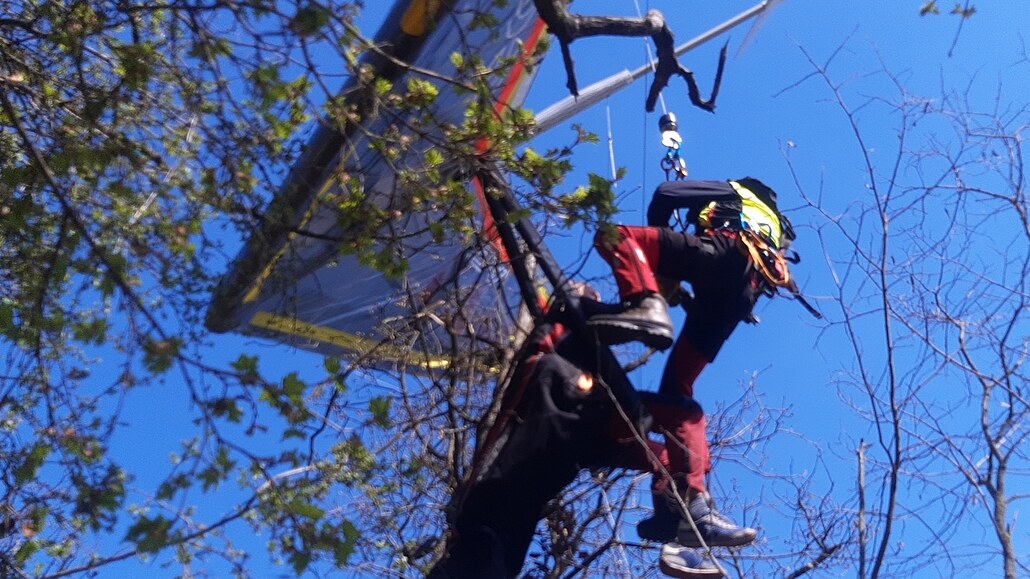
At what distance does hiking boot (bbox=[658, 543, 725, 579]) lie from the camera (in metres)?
4.16

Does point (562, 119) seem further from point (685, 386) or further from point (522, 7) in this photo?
point (685, 386)

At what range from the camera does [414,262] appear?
6625 millimetres

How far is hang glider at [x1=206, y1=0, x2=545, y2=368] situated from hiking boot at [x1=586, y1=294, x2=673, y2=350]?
3.27ft

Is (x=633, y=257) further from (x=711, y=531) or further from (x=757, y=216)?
(x=711, y=531)

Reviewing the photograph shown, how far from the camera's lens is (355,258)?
20.3ft

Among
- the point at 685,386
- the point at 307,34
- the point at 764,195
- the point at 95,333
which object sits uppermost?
the point at 764,195

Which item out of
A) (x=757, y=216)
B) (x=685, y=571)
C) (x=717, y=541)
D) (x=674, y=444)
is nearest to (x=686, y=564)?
(x=685, y=571)

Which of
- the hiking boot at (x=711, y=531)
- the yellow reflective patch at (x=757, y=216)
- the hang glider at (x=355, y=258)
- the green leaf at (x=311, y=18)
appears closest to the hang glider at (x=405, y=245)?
the hang glider at (x=355, y=258)

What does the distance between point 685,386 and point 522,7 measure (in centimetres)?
260

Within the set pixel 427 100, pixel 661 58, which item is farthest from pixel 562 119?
pixel 427 100

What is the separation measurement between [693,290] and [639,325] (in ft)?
2.52

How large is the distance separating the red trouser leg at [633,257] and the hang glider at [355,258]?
78cm

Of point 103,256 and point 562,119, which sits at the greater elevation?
point 562,119

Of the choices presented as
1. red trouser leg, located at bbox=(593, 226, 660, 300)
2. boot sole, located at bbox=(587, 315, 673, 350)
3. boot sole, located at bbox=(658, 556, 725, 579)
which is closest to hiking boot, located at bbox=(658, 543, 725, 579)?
boot sole, located at bbox=(658, 556, 725, 579)
